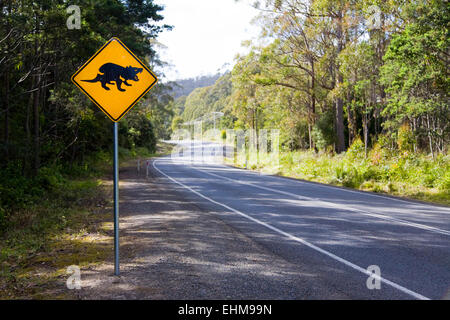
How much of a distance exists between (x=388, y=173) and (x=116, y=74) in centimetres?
1442

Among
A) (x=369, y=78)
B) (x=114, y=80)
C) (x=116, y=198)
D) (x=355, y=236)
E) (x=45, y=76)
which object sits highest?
(x=369, y=78)

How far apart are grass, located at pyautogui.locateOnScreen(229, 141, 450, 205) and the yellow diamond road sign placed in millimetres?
11604

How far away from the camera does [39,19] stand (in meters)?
12.3

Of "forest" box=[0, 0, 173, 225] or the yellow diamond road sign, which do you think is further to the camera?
"forest" box=[0, 0, 173, 225]

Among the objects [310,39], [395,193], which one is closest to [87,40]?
[395,193]

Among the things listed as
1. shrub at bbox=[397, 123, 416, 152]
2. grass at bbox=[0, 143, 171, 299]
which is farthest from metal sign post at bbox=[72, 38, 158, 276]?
shrub at bbox=[397, 123, 416, 152]

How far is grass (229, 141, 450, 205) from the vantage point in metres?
14.0

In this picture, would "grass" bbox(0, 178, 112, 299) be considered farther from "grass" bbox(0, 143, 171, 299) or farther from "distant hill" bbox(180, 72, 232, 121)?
"distant hill" bbox(180, 72, 232, 121)

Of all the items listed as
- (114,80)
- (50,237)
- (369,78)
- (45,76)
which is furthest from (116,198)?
(369,78)

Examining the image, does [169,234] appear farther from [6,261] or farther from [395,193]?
[395,193]

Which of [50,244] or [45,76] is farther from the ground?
[45,76]

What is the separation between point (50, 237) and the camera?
827cm

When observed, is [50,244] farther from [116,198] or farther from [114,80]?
[114,80]

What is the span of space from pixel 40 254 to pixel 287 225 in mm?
5130
